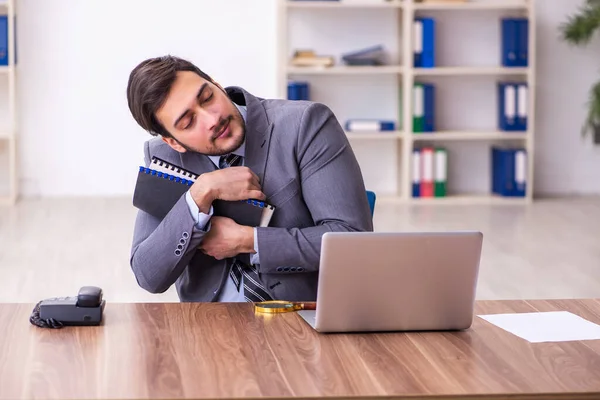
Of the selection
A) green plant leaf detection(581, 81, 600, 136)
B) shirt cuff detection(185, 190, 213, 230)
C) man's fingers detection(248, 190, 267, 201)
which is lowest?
shirt cuff detection(185, 190, 213, 230)

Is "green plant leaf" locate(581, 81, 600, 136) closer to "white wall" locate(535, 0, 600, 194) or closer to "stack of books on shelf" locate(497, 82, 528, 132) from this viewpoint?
"white wall" locate(535, 0, 600, 194)

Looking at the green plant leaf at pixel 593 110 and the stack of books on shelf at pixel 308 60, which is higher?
the stack of books on shelf at pixel 308 60

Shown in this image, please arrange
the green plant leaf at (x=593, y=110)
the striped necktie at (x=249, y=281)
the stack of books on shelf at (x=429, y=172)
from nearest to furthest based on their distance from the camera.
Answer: the striped necktie at (x=249, y=281) < the green plant leaf at (x=593, y=110) < the stack of books on shelf at (x=429, y=172)

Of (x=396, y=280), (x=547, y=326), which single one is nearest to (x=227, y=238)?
(x=396, y=280)

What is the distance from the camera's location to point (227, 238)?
86.7 inches

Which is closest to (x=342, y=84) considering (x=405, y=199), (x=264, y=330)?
(x=405, y=199)

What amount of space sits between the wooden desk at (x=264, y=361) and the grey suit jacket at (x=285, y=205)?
272 millimetres

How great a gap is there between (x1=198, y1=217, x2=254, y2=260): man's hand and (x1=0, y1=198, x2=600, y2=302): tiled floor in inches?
86.1

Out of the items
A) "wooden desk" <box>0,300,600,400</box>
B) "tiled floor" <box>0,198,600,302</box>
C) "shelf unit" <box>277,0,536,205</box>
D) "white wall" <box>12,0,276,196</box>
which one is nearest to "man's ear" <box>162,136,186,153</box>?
"wooden desk" <box>0,300,600,400</box>

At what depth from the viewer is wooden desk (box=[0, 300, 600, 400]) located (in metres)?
1.48

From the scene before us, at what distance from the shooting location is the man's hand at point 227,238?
2199 mm

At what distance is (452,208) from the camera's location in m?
7.13

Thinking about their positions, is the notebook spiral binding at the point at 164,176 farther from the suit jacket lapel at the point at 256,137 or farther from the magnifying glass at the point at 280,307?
the magnifying glass at the point at 280,307

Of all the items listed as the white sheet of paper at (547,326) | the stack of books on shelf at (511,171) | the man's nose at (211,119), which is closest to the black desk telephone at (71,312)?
the man's nose at (211,119)
